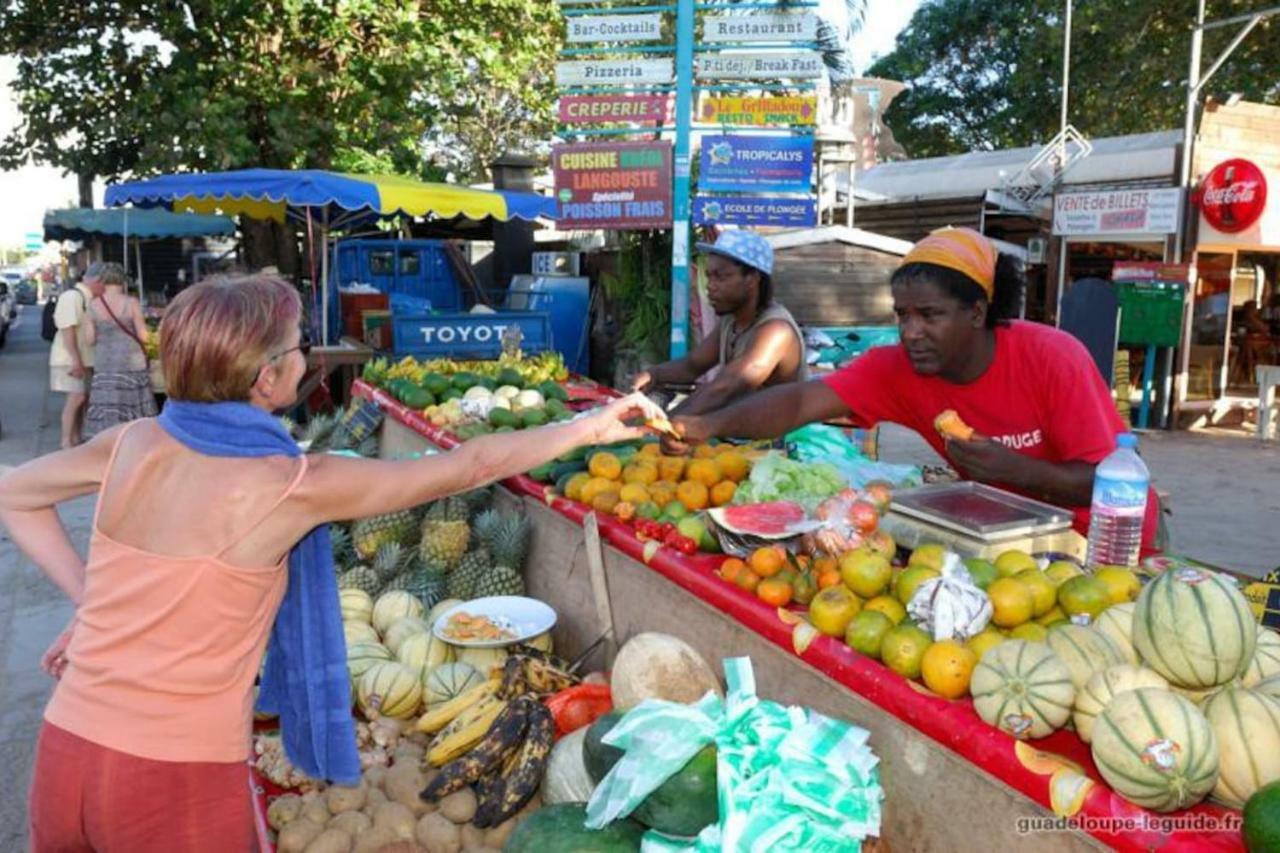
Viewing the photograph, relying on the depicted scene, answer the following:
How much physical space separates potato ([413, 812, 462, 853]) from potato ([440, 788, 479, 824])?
3cm

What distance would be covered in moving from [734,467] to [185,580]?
2269 mm

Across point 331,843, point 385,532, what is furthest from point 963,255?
point 385,532

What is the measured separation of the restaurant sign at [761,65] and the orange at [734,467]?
507 centimetres

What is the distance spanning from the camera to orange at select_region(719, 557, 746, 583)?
2914mm

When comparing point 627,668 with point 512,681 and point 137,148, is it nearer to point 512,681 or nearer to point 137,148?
point 512,681

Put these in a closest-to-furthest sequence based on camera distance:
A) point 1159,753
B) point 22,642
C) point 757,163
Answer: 1. point 1159,753
2. point 22,642
3. point 757,163

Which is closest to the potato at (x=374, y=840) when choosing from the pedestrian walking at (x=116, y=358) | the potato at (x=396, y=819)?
the potato at (x=396, y=819)

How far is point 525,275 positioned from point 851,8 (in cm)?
777

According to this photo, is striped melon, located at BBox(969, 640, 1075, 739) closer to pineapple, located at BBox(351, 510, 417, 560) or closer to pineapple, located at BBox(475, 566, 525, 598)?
pineapple, located at BBox(475, 566, 525, 598)

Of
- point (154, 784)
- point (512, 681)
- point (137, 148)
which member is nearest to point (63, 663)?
point (154, 784)

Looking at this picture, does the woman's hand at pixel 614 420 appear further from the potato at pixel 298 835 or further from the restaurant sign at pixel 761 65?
the restaurant sign at pixel 761 65

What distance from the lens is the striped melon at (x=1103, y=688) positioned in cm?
195

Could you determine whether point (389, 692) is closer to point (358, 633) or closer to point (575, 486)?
point (358, 633)

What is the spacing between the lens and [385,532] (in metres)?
5.18
